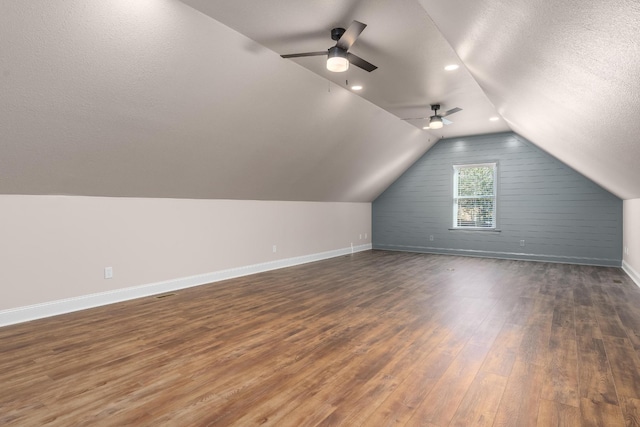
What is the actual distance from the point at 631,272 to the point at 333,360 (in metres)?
6.04

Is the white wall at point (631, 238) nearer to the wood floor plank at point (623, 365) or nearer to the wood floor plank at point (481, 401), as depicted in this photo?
the wood floor plank at point (623, 365)

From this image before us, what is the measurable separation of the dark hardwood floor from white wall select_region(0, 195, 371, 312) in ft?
1.35

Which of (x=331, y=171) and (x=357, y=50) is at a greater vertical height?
(x=357, y=50)

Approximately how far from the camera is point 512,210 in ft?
26.4

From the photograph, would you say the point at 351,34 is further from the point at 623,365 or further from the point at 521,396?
the point at 623,365

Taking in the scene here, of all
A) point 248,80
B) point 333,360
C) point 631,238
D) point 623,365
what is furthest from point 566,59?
point 631,238

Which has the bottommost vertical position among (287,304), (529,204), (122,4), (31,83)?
(287,304)

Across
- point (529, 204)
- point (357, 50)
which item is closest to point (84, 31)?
point (357, 50)

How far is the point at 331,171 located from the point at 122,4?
15.4ft

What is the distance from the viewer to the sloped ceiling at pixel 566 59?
5.11 ft

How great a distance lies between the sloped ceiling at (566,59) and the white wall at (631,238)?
2.02m

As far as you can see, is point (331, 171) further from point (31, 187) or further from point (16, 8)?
point (16, 8)

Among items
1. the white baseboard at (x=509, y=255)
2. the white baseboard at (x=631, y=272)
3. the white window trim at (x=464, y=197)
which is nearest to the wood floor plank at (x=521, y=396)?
the white baseboard at (x=631, y=272)

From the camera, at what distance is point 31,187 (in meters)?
3.73
